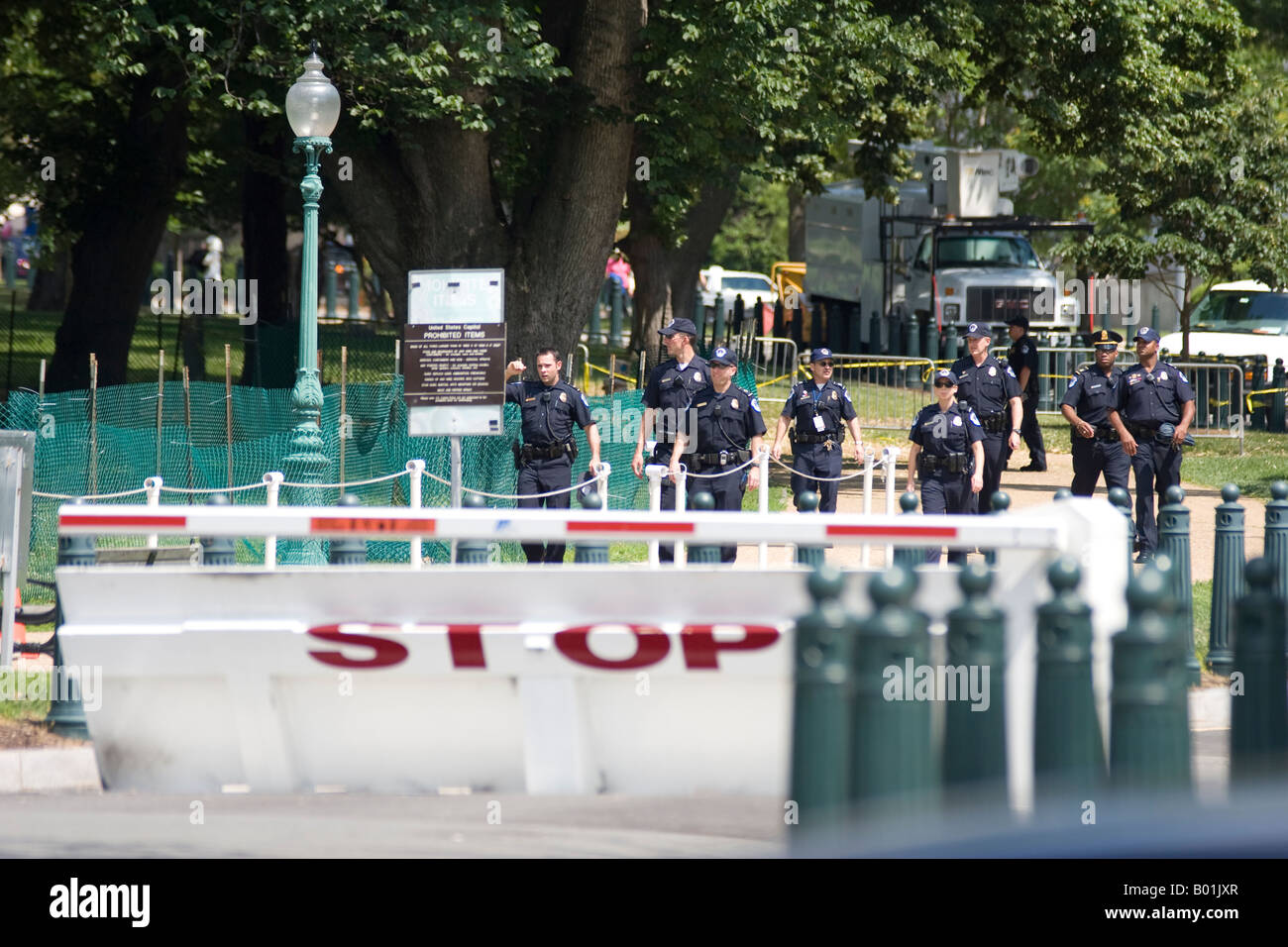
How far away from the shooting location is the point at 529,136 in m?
22.0

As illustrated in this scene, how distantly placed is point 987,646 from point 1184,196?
2592 centimetres

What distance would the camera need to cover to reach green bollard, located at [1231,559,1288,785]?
4828 mm

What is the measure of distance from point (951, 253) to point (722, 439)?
21905 millimetres

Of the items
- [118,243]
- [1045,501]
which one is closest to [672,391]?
[1045,501]

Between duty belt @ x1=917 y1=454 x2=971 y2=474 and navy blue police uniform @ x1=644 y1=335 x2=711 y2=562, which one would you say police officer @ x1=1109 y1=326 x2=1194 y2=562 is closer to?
duty belt @ x1=917 y1=454 x2=971 y2=474

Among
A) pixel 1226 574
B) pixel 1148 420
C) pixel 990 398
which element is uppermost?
pixel 990 398

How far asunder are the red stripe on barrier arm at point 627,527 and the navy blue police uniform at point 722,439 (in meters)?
6.65

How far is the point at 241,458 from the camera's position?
16.3 meters

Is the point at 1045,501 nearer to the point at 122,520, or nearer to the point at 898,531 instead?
the point at 898,531

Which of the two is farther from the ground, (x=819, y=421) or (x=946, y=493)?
(x=819, y=421)

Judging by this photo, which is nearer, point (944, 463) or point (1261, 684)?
point (1261, 684)

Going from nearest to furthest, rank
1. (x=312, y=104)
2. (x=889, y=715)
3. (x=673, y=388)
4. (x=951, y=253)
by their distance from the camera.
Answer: (x=889, y=715), (x=673, y=388), (x=312, y=104), (x=951, y=253)

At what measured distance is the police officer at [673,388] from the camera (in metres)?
13.0

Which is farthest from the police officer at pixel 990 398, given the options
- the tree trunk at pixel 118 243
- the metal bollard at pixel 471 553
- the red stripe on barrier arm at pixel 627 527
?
the tree trunk at pixel 118 243
